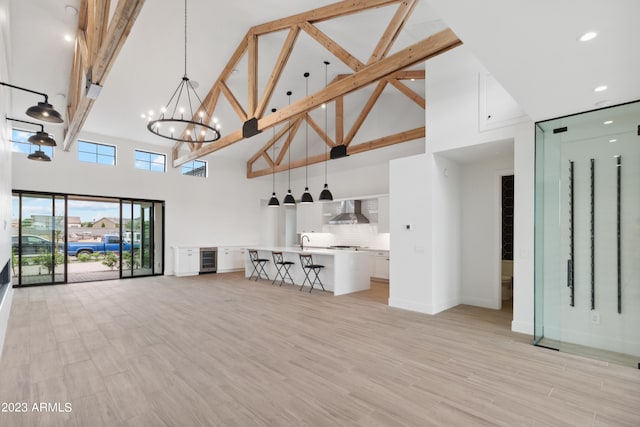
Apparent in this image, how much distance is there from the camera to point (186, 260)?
884 centimetres

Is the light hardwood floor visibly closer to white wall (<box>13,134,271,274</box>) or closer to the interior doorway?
the interior doorway

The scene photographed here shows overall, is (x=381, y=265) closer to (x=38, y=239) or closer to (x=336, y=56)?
(x=336, y=56)

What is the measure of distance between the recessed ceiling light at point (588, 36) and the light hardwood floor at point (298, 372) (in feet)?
8.44

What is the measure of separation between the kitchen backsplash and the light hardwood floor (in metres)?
3.75

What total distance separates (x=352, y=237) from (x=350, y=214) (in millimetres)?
777

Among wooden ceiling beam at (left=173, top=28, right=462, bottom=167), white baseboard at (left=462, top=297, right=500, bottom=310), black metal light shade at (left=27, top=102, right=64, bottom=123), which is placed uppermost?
wooden ceiling beam at (left=173, top=28, right=462, bottom=167)

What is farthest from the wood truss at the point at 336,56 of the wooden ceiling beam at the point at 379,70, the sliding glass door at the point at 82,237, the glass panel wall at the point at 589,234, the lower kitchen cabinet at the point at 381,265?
the lower kitchen cabinet at the point at 381,265

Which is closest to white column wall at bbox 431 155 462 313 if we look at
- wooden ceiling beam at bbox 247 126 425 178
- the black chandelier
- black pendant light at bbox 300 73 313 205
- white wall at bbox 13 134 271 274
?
wooden ceiling beam at bbox 247 126 425 178

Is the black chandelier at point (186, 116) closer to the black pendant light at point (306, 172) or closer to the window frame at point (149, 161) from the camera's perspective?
the window frame at point (149, 161)

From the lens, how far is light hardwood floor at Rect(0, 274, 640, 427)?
221 cm

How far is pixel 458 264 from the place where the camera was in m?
5.50

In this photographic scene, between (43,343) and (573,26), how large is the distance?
5.62m

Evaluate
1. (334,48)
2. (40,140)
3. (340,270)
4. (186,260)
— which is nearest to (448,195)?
(340,270)

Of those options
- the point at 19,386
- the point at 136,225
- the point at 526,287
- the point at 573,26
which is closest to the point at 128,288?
the point at 136,225
